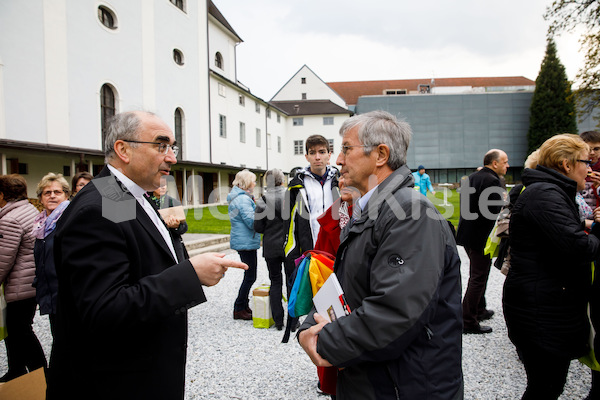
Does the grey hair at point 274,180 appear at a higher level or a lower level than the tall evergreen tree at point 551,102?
lower

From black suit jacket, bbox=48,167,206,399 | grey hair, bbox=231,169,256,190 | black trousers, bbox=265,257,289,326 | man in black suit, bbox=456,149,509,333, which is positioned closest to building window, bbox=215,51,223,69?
grey hair, bbox=231,169,256,190

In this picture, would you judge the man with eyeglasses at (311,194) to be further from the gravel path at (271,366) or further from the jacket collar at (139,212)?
the jacket collar at (139,212)

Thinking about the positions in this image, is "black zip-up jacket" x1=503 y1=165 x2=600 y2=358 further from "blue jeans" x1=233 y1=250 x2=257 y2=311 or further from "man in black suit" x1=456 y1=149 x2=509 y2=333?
"blue jeans" x1=233 y1=250 x2=257 y2=311

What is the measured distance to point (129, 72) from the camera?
21078 mm

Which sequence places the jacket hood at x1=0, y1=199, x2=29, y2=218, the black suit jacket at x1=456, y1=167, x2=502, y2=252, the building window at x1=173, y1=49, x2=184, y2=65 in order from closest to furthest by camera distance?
1. the jacket hood at x1=0, y1=199, x2=29, y2=218
2. the black suit jacket at x1=456, y1=167, x2=502, y2=252
3. the building window at x1=173, y1=49, x2=184, y2=65

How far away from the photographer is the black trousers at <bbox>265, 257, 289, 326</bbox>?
5258mm

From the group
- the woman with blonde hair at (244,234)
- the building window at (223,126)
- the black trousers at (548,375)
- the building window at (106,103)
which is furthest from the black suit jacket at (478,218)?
the building window at (223,126)

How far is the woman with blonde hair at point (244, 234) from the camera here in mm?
5645

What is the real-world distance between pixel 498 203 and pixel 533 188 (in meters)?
2.59

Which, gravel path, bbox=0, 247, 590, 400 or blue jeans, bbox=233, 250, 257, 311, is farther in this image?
blue jeans, bbox=233, 250, 257, 311

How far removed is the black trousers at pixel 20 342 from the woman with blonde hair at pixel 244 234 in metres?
2.61

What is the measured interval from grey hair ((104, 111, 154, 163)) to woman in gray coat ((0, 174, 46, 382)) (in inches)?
103

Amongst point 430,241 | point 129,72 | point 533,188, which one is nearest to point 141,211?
point 430,241

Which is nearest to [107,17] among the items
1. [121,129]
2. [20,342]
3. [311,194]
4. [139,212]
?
[311,194]
